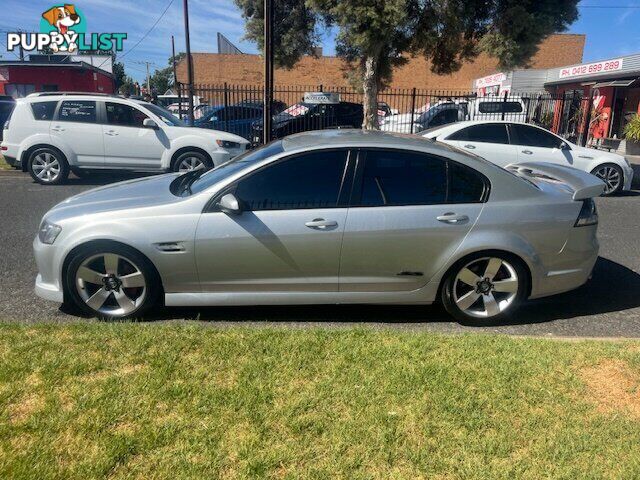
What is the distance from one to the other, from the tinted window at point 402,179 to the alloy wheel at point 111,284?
1.88 m

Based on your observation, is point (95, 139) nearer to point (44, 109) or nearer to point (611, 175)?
point (44, 109)

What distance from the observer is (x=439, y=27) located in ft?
54.7

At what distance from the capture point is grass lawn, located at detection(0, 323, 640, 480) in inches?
100.0

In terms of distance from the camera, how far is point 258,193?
415 centimetres

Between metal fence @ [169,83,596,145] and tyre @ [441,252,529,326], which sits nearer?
tyre @ [441,252,529,326]

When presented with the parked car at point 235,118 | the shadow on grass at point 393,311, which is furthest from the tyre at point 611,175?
the parked car at point 235,118

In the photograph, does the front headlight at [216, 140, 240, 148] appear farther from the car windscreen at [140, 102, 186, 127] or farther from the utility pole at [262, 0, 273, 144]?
the utility pole at [262, 0, 273, 144]

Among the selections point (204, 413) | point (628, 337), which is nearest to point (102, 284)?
point (204, 413)

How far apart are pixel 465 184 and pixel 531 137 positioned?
6853 millimetres

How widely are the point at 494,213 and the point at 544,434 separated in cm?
192

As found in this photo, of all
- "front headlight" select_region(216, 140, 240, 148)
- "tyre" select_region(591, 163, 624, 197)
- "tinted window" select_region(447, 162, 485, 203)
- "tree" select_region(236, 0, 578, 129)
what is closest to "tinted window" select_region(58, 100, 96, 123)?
"front headlight" select_region(216, 140, 240, 148)

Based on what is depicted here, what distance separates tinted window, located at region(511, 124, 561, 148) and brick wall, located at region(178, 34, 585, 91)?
3836 cm

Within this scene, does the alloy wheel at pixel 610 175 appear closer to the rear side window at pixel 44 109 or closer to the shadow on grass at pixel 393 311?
the shadow on grass at pixel 393 311

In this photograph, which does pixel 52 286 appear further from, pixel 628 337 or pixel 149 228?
pixel 628 337
